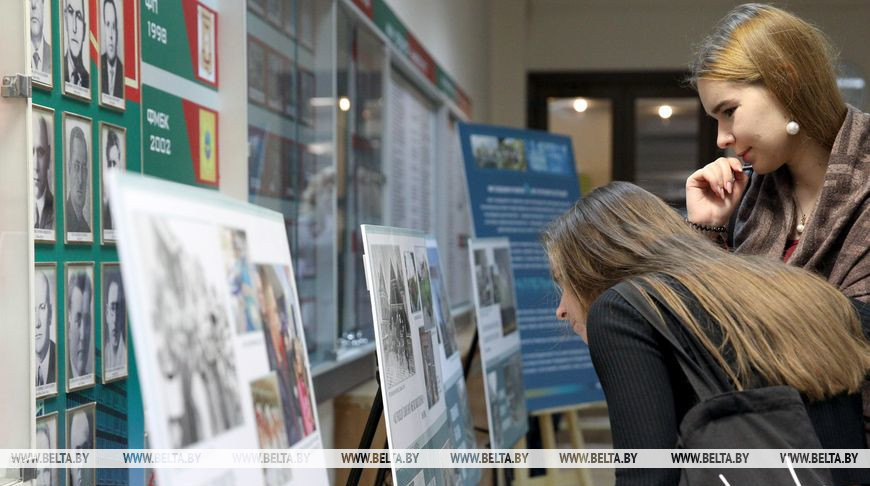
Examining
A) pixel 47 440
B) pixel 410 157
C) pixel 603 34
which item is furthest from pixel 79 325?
pixel 603 34

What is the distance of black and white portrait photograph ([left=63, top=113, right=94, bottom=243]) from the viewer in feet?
6.31

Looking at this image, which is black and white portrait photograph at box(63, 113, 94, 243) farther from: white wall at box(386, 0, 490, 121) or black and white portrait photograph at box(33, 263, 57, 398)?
white wall at box(386, 0, 490, 121)

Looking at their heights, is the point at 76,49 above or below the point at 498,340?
above

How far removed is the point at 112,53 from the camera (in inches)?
84.8

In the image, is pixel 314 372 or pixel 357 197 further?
pixel 357 197

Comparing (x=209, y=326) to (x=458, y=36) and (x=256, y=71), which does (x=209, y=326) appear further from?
(x=458, y=36)

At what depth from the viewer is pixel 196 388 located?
983 millimetres

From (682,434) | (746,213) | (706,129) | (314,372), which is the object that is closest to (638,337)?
(682,434)

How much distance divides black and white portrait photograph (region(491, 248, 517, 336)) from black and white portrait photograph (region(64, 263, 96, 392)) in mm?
2113

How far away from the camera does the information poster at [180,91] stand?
243cm

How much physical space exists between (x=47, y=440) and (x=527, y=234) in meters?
3.49

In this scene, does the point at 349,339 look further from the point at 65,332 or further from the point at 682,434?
the point at 682,434

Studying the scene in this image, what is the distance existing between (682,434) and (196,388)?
2.61ft

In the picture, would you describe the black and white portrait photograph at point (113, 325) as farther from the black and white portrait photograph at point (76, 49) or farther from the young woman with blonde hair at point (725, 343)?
the young woman with blonde hair at point (725, 343)
